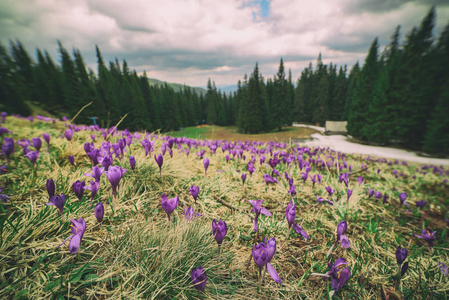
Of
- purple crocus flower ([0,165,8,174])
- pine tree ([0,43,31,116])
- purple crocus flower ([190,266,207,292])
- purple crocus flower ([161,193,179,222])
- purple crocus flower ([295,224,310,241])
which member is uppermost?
pine tree ([0,43,31,116])

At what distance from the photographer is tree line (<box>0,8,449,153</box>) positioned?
18.2 meters

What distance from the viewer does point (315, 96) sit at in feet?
181

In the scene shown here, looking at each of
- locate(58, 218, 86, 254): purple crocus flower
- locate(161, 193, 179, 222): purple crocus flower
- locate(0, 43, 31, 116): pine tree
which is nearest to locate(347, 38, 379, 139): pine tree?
locate(161, 193, 179, 222): purple crocus flower

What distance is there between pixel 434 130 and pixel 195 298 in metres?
26.6

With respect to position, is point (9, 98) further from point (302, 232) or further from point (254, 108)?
point (254, 108)

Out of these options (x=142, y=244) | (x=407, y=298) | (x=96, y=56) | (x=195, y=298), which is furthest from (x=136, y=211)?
→ (x=96, y=56)

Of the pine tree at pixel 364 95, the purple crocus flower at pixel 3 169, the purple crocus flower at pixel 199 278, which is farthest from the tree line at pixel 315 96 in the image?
the purple crocus flower at pixel 199 278

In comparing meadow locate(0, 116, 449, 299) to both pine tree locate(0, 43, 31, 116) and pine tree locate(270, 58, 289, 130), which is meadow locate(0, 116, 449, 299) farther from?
pine tree locate(270, 58, 289, 130)

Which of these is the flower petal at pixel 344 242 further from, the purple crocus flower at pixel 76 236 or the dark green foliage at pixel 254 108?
the dark green foliage at pixel 254 108

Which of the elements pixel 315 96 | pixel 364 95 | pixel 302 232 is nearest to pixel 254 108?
pixel 364 95

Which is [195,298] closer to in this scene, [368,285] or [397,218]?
[368,285]

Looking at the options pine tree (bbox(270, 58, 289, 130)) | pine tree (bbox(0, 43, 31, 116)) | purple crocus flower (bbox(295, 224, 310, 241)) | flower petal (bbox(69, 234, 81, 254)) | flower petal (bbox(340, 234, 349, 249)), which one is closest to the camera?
flower petal (bbox(69, 234, 81, 254))

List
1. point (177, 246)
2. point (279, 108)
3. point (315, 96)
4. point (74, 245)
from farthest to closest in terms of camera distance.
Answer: point (315, 96) < point (279, 108) < point (177, 246) < point (74, 245)

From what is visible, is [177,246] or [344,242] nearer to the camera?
[177,246]
